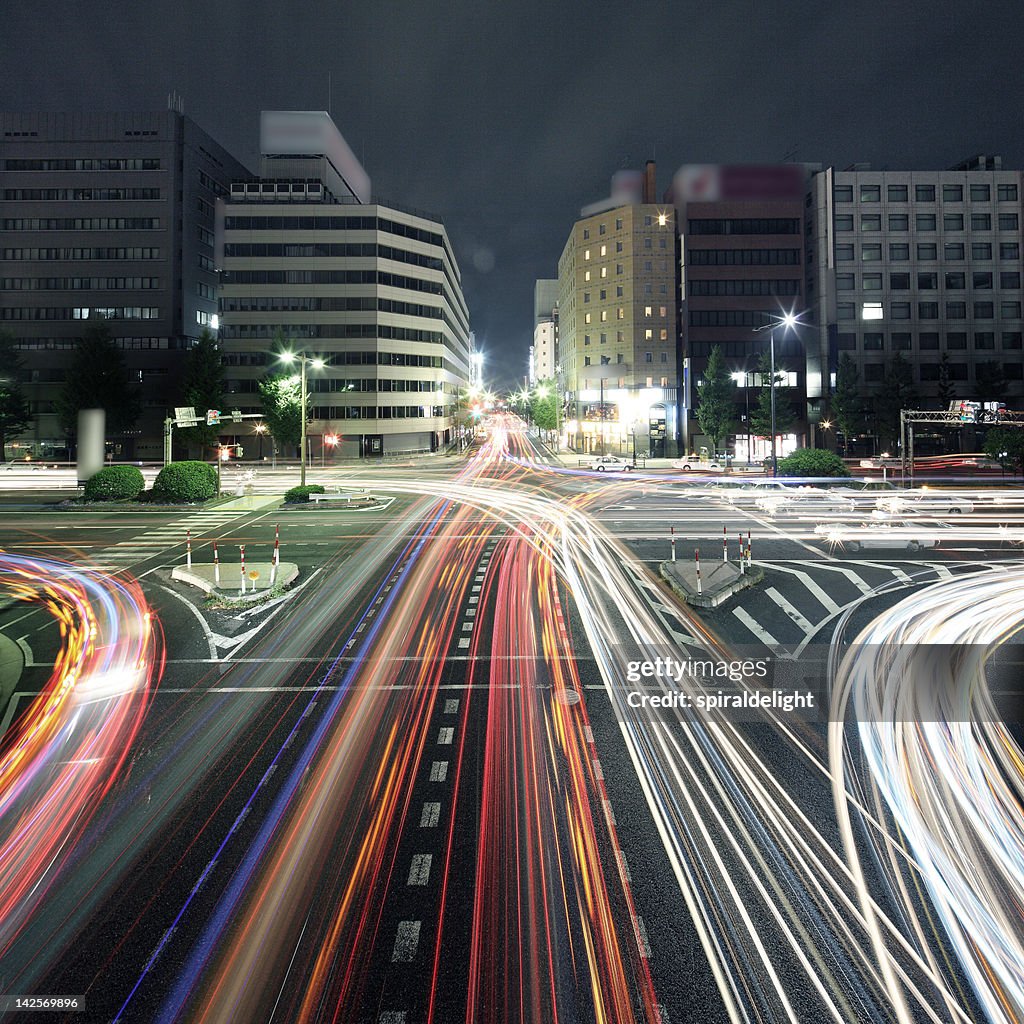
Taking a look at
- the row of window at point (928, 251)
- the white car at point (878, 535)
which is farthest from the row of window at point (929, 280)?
the white car at point (878, 535)

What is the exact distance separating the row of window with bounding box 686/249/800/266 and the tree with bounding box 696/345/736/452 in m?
12.2

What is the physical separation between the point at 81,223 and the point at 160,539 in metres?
78.0

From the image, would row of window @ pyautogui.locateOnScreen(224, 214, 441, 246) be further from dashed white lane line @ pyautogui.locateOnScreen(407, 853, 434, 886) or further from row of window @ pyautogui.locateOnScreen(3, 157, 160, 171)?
dashed white lane line @ pyautogui.locateOnScreen(407, 853, 434, 886)

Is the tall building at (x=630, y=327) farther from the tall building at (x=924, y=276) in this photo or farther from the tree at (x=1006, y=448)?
the tree at (x=1006, y=448)

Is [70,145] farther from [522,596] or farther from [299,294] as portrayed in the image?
[522,596]

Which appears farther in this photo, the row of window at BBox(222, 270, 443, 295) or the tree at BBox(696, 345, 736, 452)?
the row of window at BBox(222, 270, 443, 295)

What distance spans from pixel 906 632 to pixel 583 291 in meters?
87.2

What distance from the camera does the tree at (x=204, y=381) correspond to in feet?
242

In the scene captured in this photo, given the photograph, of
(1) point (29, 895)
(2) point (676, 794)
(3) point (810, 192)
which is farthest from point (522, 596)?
(3) point (810, 192)

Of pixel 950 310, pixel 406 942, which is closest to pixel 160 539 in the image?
pixel 406 942

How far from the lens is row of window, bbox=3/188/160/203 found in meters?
83.4

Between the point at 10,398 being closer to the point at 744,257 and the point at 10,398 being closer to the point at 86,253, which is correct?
the point at 86,253

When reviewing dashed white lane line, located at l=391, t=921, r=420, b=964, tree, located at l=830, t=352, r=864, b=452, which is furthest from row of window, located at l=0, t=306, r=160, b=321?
dashed white lane line, located at l=391, t=921, r=420, b=964

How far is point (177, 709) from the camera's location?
36.4 ft
